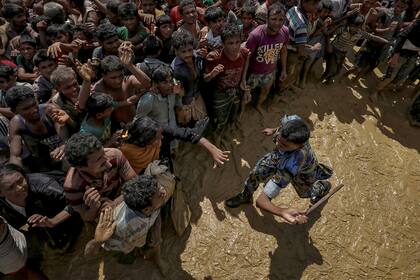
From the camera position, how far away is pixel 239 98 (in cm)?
450

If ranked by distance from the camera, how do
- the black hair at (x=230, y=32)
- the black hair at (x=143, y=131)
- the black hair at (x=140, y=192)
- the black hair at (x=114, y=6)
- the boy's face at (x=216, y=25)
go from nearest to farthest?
the black hair at (x=140, y=192) → the black hair at (x=143, y=131) → the black hair at (x=230, y=32) → the boy's face at (x=216, y=25) → the black hair at (x=114, y=6)

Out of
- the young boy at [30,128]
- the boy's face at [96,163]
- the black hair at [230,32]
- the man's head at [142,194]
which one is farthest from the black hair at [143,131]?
the black hair at [230,32]

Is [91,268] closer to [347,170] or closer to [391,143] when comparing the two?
[347,170]

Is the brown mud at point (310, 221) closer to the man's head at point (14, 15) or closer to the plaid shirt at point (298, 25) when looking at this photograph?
the plaid shirt at point (298, 25)

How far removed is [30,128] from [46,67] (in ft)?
3.06

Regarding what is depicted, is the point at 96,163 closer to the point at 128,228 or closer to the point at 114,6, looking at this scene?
the point at 128,228

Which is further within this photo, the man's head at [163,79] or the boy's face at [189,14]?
the boy's face at [189,14]

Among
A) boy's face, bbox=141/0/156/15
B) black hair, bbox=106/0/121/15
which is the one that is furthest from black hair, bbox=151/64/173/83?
boy's face, bbox=141/0/156/15

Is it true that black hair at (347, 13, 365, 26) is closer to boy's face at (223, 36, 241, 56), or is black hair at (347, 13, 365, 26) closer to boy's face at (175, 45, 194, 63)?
boy's face at (223, 36, 241, 56)

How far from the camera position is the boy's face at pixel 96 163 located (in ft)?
8.48

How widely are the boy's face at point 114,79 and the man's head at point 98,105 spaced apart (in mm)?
370

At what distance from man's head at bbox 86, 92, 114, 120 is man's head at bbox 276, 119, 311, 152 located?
5.34 ft

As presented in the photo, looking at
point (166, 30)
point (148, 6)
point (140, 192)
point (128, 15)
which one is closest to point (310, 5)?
point (166, 30)

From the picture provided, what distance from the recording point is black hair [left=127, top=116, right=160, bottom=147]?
286cm
